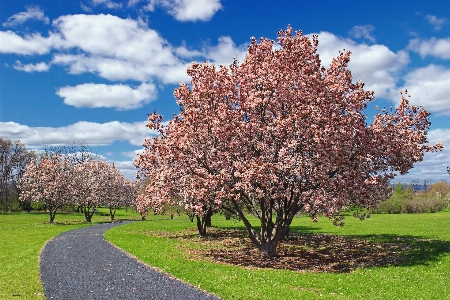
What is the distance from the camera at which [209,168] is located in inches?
906

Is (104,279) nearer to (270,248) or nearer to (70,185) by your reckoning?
(270,248)

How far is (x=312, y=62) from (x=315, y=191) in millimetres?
7896

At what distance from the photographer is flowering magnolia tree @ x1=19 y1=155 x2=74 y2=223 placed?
2351 inches

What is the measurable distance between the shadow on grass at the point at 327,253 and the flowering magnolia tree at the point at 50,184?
35.7 metres

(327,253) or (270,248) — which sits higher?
(270,248)

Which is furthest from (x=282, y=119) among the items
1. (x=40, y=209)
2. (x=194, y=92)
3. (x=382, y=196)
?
(x=40, y=209)

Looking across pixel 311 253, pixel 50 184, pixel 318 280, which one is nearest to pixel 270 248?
pixel 311 253

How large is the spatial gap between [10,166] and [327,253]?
99170mm

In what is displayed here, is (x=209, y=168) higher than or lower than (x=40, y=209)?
higher

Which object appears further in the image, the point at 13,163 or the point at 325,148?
the point at 13,163

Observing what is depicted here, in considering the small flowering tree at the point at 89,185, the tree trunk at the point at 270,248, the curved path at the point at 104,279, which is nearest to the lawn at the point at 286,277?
the curved path at the point at 104,279

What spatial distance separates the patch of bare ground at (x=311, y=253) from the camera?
22.9 m

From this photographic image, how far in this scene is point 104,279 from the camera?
17.4 meters

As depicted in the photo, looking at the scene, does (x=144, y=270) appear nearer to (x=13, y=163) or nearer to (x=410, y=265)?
(x=410, y=265)
